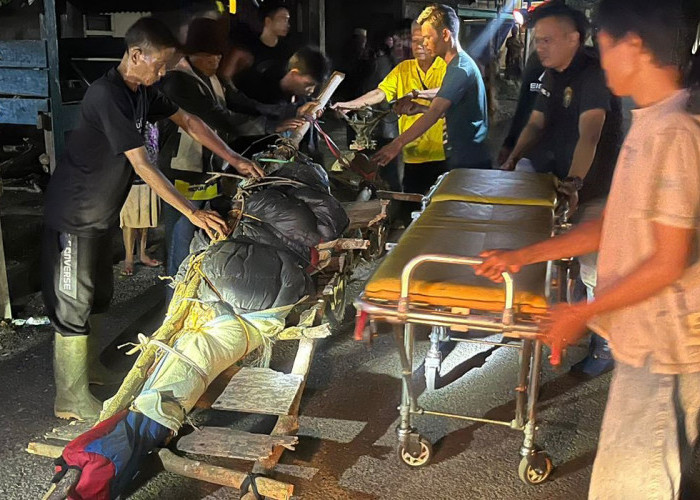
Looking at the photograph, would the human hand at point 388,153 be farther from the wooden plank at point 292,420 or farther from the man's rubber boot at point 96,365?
the man's rubber boot at point 96,365

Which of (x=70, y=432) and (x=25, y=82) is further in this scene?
(x=25, y=82)

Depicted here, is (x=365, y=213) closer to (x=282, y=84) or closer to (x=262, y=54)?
(x=282, y=84)

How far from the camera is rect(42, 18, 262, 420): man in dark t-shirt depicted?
346 centimetres

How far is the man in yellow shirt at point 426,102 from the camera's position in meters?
5.61

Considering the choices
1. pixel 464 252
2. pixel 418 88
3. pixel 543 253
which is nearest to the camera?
pixel 543 253

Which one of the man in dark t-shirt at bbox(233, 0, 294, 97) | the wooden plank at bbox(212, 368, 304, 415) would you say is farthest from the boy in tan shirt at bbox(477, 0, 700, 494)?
the man in dark t-shirt at bbox(233, 0, 294, 97)

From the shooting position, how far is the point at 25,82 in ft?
17.6

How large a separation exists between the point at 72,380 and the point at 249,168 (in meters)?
1.53

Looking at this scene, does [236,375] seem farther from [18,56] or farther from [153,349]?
[18,56]

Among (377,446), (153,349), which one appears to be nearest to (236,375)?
→ (153,349)

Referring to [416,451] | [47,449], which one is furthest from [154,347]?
[416,451]

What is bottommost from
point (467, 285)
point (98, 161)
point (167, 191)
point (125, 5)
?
point (467, 285)

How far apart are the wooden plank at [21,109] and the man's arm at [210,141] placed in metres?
1.72

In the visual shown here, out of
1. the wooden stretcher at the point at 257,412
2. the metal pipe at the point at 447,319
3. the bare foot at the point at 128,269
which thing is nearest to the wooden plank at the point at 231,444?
the wooden stretcher at the point at 257,412
